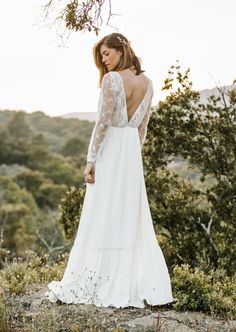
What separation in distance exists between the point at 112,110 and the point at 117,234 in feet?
3.57

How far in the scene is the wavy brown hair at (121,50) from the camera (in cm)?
549

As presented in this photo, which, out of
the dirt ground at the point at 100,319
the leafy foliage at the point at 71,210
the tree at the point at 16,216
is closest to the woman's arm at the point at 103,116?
the dirt ground at the point at 100,319

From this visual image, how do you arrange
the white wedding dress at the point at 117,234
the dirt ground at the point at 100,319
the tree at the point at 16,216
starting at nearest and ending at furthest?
the dirt ground at the point at 100,319, the white wedding dress at the point at 117,234, the tree at the point at 16,216

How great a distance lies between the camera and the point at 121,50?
5.54 metres

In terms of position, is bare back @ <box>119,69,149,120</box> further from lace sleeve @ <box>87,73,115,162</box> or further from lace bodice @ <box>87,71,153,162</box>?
lace sleeve @ <box>87,73,115,162</box>

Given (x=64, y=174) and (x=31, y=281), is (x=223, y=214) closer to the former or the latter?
(x=31, y=281)

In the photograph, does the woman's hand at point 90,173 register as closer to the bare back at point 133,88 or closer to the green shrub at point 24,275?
the bare back at point 133,88

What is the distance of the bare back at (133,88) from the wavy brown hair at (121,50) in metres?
0.06

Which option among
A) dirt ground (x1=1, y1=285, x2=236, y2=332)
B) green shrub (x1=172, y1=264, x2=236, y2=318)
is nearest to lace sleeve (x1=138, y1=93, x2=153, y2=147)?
green shrub (x1=172, y1=264, x2=236, y2=318)

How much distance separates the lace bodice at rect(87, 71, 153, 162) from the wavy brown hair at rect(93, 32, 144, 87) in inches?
6.2

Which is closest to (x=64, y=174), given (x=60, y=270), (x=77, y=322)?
(x=60, y=270)

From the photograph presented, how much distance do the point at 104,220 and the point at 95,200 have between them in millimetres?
196

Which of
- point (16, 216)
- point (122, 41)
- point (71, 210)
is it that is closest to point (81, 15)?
point (122, 41)

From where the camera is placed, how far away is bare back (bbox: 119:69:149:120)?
5.52 m
